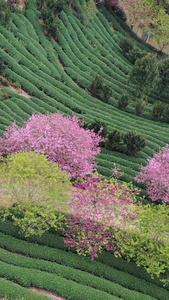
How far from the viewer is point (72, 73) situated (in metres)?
42.6

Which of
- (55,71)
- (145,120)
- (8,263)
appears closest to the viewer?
(8,263)

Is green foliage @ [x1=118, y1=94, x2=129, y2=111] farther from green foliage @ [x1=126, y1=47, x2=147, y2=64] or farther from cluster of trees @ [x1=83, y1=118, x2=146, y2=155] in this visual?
green foliage @ [x1=126, y1=47, x2=147, y2=64]

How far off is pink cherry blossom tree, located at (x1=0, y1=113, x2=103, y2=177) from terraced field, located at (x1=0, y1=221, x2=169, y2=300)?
529cm

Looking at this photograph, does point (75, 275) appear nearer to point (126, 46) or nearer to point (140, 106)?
point (140, 106)

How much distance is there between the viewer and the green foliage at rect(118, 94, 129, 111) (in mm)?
38222

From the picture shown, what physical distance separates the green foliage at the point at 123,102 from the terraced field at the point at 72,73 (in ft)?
2.25

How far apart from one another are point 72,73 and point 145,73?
9.26 meters

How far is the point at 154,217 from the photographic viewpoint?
1952 centimetres

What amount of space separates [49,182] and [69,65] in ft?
87.8

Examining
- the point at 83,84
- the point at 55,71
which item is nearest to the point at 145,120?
the point at 83,84

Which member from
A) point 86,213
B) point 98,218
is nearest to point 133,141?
point 98,218

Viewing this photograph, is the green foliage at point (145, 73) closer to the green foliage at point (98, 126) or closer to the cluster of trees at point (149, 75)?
the cluster of trees at point (149, 75)

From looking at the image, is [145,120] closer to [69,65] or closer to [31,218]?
[69,65]

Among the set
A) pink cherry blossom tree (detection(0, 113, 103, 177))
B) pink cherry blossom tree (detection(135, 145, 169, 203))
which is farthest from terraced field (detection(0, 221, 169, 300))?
pink cherry blossom tree (detection(135, 145, 169, 203))
